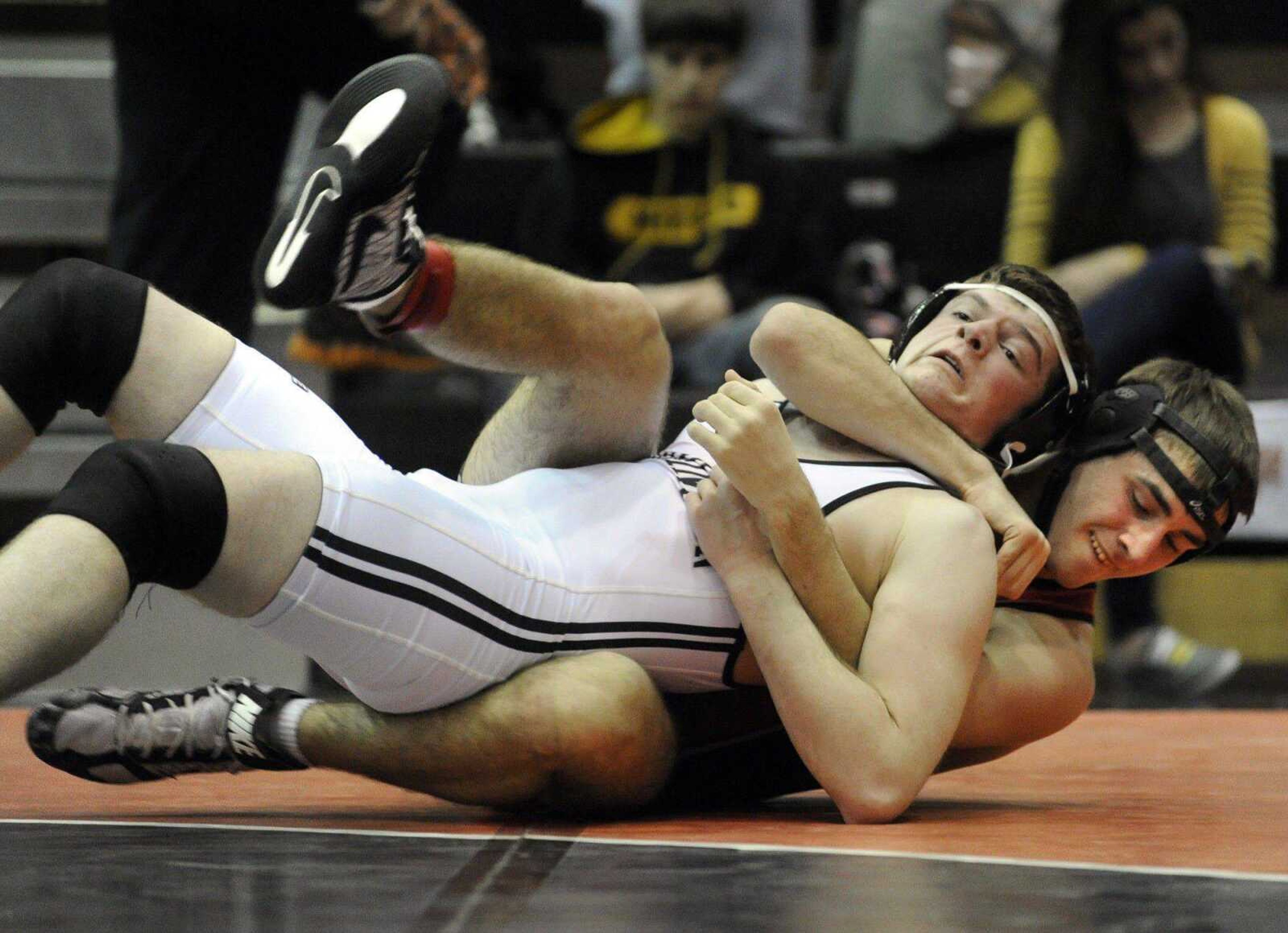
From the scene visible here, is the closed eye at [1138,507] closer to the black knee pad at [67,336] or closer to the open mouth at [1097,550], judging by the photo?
the open mouth at [1097,550]

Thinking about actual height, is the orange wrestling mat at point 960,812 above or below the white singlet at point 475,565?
below

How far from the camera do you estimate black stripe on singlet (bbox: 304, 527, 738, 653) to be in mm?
1938

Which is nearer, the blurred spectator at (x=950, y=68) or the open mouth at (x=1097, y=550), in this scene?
the open mouth at (x=1097, y=550)

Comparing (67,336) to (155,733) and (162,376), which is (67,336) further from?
(155,733)

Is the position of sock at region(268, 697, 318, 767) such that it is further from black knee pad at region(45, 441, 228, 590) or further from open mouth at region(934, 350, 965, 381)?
open mouth at region(934, 350, 965, 381)

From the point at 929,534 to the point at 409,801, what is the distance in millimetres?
767

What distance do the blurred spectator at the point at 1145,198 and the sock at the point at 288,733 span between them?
2.44 meters

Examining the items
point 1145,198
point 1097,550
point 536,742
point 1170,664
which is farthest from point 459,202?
point 536,742

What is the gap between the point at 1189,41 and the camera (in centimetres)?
432

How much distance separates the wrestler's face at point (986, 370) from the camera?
224 cm

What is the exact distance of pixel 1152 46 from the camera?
14.1 feet

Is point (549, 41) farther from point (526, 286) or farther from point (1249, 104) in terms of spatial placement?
point (526, 286)

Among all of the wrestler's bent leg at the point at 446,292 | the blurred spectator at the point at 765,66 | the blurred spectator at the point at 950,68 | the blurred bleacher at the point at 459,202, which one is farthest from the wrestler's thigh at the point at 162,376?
the blurred spectator at the point at 950,68

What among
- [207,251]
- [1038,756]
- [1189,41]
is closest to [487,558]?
[1038,756]
